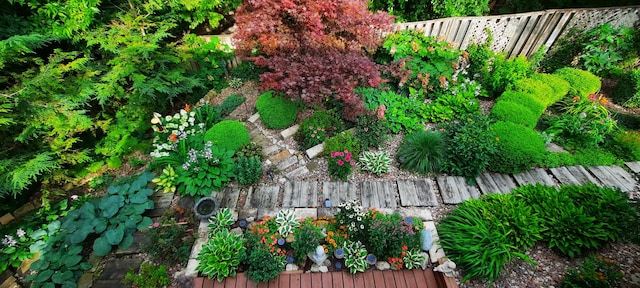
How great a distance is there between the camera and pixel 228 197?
441 cm

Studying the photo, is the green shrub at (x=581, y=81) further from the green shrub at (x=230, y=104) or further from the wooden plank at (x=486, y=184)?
the green shrub at (x=230, y=104)

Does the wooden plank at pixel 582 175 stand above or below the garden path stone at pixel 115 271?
above

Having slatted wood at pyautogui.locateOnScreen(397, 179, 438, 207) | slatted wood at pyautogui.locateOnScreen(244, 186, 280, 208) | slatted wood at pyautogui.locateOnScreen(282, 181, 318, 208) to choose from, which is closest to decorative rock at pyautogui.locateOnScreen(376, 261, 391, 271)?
slatted wood at pyautogui.locateOnScreen(397, 179, 438, 207)

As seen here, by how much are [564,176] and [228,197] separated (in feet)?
18.2

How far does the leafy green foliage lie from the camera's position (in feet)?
11.0

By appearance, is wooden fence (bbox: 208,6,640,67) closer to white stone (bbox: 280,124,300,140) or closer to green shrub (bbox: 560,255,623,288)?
white stone (bbox: 280,124,300,140)

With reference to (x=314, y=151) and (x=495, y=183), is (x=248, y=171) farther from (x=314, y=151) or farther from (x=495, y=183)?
(x=495, y=183)

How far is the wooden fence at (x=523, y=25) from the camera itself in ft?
20.4

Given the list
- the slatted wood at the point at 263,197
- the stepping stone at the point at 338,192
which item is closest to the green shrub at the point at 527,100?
the stepping stone at the point at 338,192

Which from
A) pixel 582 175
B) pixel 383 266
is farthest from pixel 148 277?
pixel 582 175

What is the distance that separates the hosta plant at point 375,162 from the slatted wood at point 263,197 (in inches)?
59.1

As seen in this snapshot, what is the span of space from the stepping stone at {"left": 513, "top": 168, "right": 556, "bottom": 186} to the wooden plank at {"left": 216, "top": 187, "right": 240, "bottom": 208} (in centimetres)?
456

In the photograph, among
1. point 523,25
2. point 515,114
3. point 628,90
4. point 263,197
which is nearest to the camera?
point 263,197

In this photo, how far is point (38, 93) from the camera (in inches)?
160
